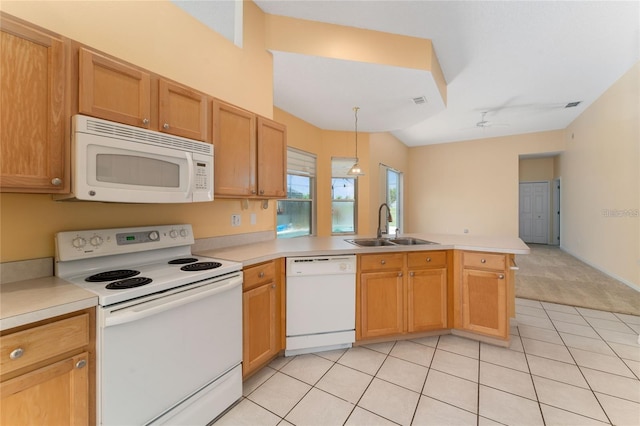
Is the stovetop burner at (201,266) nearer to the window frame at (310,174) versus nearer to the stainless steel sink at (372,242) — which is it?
the stainless steel sink at (372,242)

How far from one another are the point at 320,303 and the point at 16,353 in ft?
5.50

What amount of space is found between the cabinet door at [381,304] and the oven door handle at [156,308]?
3.94ft

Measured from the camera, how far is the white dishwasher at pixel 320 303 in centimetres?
213

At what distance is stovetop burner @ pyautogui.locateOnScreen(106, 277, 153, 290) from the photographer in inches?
46.8

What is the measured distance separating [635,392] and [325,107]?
396cm

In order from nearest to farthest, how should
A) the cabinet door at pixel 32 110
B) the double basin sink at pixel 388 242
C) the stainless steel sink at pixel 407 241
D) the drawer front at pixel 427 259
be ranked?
the cabinet door at pixel 32 110, the drawer front at pixel 427 259, the double basin sink at pixel 388 242, the stainless steel sink at pixel 407 241

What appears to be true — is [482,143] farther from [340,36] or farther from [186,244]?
[186,244]

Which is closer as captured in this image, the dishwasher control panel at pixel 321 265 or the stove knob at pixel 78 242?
the stove knob at pixel 78 242

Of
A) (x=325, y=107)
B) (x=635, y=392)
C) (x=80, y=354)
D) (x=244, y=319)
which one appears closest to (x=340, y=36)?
(x=325, y=107)

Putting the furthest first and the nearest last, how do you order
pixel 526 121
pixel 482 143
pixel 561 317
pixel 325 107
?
pixel 482 143 < pixel 526 121 < pixel 325 107 < pixel 561 317

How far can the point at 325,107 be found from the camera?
3809 mm

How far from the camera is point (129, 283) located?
124 centimetres

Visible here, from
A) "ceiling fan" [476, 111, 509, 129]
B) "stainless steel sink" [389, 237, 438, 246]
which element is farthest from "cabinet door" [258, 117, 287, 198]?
"ceiling fan" [476, 111, 509, 129]

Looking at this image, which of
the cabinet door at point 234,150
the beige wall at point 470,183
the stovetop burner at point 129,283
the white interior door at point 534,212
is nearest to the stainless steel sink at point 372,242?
the cabinet door at point 234,150
